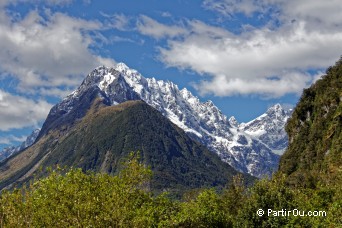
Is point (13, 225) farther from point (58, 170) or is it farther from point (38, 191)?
point (38, 191)

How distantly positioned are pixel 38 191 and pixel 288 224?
34.6m

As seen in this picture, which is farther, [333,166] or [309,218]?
[333,166]

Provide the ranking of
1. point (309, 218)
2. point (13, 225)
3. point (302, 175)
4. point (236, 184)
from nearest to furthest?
point (13, 225)
point (309, 218)
point (236, 184)
point (302, 175)

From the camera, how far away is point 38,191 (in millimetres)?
59469

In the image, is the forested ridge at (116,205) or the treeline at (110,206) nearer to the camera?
the treeline at (110,206)

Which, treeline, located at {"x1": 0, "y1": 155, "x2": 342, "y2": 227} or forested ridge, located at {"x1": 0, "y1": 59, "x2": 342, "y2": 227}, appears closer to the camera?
treeline, located at {"x1": 0, "y1": 155, "x2": 342, "y2": 227}

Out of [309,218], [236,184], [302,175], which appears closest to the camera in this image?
[309,218]

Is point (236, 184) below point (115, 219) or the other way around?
the other way around

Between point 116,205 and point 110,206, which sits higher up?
point 116,205

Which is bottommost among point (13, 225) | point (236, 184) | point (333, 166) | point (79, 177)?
point (13, 225)

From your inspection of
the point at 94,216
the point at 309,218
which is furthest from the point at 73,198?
the point at 309,218

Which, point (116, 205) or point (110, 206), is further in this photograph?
point (116, 205)

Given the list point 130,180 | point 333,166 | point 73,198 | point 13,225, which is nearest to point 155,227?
point 130,180

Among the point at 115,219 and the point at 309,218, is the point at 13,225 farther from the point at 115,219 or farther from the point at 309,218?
the point at 309,218
